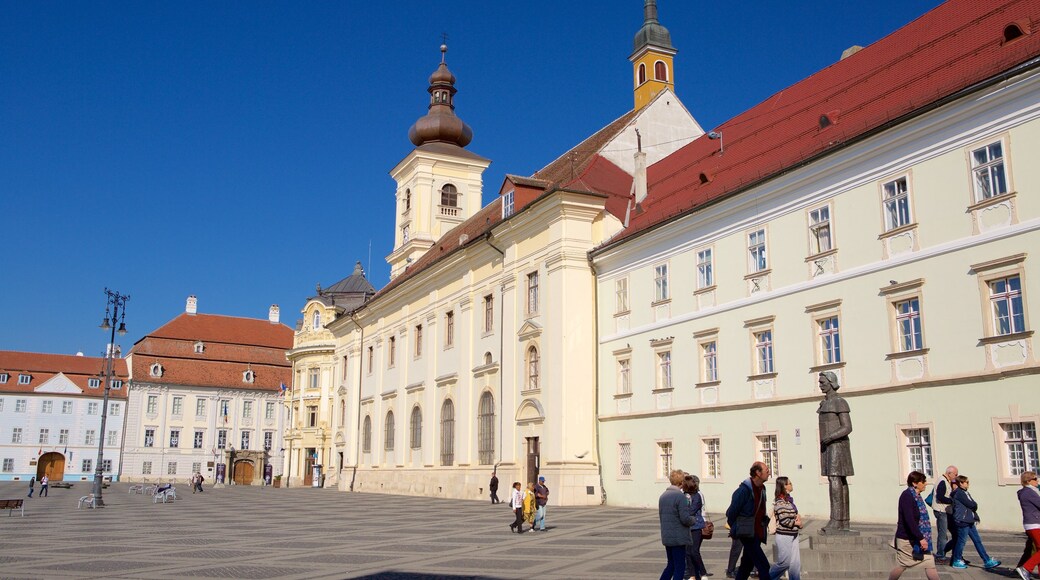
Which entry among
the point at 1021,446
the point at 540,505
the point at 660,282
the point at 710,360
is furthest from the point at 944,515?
the point at 660,282

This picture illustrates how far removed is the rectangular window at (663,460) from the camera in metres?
29.0

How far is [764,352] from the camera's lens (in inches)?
997

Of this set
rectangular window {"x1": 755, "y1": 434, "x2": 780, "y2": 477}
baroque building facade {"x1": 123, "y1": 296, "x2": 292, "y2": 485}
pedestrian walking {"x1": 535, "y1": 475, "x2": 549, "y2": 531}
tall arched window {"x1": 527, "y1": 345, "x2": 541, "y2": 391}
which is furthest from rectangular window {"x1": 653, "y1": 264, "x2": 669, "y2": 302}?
baroque building facade {"x1": 123, "y1": 296, "x2": 292, "y2": 485}

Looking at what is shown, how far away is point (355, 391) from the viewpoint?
60031mm

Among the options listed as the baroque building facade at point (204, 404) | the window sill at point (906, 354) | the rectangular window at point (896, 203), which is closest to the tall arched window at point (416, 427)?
the window sill at point (906, 354)

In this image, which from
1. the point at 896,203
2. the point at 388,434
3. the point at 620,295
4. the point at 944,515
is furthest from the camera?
the point at 388,434

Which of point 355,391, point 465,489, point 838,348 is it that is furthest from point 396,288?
point 838,348

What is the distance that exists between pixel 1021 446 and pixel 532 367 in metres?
20.0

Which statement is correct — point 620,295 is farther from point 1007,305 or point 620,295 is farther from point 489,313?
point 1007,305

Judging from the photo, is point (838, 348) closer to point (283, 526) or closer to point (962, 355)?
point (962, 355)

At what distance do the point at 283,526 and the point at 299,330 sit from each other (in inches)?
2111

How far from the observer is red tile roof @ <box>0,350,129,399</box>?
8262cm

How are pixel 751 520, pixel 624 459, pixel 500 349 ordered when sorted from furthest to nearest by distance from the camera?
pixel 500 349 < pixel 624 459 < pixel 751 520

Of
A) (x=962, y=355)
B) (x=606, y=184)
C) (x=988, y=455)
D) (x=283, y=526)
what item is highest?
(x=606, y=184)
